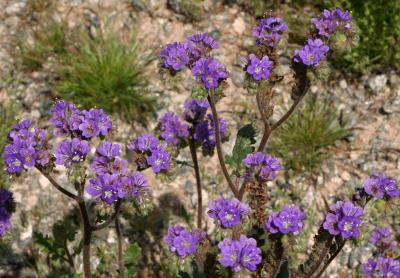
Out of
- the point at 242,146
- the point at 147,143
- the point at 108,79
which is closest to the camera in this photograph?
the point at 147,143

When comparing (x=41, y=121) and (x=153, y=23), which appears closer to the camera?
(x=41, y=121)

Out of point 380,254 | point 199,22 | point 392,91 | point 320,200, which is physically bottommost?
point 380,254

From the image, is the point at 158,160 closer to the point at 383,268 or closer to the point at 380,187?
the point at 380,187

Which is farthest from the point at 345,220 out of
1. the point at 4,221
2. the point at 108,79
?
the point at 108,79

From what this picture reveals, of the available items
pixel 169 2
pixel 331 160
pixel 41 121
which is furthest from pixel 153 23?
pixel 331 160

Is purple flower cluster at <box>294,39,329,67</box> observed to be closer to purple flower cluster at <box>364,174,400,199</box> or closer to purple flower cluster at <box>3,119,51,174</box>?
purple flower cluster at <box>364,174,400,199</box>

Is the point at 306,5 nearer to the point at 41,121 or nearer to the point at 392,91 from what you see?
Result: the point at 392,91

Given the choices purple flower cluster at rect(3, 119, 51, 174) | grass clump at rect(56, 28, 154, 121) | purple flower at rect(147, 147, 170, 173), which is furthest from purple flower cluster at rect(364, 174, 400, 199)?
grass clump at rect(56, 28, 154, 121)
